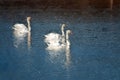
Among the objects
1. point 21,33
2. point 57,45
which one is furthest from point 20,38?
point 57,45

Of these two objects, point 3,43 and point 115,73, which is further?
point 3,43

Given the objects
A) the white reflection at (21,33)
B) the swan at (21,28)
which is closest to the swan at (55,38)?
the white reflection at (21,33)

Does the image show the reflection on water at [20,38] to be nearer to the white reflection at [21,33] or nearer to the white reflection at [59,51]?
the white reflection at [21,33]

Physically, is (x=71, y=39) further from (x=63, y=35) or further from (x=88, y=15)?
(x=88, y=15)

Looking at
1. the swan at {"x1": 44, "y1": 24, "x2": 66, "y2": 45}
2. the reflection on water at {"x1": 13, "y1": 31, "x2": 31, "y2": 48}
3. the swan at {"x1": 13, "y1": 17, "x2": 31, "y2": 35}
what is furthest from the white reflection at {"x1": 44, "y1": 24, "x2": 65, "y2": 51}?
the swan at {"x1": 13, "y1": 17, "x2": 31, "y2": 35}

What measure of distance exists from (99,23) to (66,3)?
2.96 m

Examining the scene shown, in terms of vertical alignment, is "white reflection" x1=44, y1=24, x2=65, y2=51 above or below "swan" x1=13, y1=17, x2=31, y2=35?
below

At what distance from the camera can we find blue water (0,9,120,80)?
311 inches

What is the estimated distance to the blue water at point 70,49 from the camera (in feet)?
25.9

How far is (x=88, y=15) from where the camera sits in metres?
12.2

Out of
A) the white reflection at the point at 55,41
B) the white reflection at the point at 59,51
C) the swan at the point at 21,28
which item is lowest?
the white reflection at the point at 59,51

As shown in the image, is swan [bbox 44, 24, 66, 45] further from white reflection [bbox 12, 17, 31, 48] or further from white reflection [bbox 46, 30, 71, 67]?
white reflection [bbox 12, 17, 31, 48]

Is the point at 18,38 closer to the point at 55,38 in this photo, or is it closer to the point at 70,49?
the point at 55,38

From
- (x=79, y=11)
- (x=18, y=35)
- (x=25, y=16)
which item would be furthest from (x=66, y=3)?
(x=18, y=35)
